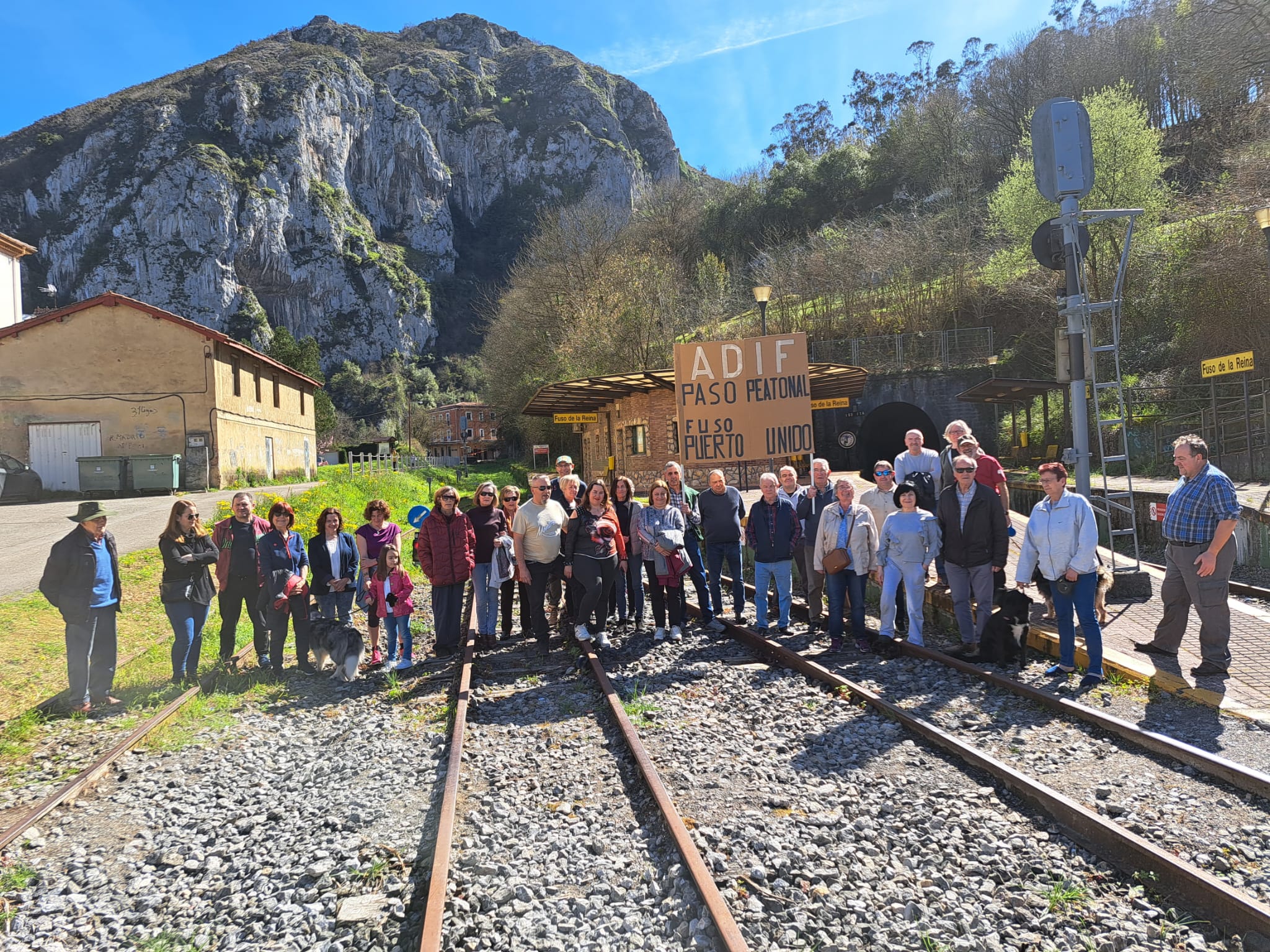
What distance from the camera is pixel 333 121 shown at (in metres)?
111

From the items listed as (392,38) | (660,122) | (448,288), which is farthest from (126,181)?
(660,122)

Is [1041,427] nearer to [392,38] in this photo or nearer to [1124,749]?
[1124,749]

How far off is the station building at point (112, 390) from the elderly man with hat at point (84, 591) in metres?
24.1

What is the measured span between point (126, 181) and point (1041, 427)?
10952 cm

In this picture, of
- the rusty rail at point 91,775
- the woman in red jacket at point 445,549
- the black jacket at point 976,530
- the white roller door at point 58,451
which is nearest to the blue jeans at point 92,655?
the rusty rail at point 91,775

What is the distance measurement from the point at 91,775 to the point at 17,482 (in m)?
26.6

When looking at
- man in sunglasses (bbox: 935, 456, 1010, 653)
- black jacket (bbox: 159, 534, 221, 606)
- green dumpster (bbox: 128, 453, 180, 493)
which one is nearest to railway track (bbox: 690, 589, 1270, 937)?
man in sunglasses (bbox: 935, 456, 1010, 653)

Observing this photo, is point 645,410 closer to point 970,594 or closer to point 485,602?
point 485,602

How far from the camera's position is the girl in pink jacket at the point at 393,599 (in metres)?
8.02

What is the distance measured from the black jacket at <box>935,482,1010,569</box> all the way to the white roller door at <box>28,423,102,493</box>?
1214 inches

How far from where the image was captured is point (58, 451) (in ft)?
91.8

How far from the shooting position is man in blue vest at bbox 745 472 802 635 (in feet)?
28.5

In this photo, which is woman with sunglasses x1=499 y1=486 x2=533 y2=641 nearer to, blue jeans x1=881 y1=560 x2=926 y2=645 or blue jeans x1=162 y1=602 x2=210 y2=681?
blue jeans x1=162 y1=602 x2=210 y2=681

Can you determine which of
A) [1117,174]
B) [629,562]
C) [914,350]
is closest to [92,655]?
[629,562]
